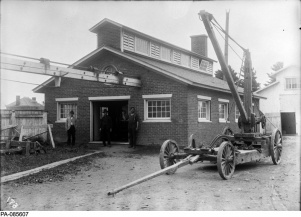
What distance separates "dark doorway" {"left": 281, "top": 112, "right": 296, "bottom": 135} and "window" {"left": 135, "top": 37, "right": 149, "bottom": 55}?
599 inches

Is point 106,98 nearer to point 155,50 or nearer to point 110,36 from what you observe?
Answer: point 110,36

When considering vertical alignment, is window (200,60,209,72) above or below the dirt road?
above

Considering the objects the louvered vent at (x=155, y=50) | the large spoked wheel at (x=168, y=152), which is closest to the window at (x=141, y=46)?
the louvered vent at (x=155, y=50)

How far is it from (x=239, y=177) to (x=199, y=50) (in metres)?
18.7

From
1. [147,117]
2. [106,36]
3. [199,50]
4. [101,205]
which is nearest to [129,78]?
[147,117]

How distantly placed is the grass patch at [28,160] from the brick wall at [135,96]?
12.2 feet

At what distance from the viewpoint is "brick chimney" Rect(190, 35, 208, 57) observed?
2596 cm

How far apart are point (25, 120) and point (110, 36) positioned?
20.6 ft

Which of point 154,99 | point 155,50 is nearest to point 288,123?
point 155,50

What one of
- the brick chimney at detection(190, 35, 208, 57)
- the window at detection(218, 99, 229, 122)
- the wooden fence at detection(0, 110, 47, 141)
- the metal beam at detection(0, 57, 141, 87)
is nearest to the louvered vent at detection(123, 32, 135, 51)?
the metal beam at detection(0, 57, 141, 87)

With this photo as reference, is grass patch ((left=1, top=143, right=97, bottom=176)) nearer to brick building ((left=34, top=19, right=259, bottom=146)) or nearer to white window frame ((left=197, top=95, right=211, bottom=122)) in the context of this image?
brick building ((left=34, top=19, right=259, bottom=146))

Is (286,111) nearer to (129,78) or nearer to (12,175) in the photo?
(129,78)

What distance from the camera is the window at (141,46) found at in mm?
17891
